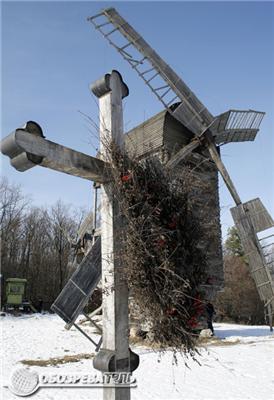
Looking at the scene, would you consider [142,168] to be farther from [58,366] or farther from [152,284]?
[58,366]

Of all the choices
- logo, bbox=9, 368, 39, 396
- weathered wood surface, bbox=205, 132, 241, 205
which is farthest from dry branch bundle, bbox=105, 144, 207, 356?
weathered wood surface, bbox=205, 132, 241, 205

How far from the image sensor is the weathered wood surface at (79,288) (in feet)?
7.32

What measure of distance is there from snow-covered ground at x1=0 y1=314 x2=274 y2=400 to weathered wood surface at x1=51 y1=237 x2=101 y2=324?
3.39ft

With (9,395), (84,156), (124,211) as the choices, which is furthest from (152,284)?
(9,395)

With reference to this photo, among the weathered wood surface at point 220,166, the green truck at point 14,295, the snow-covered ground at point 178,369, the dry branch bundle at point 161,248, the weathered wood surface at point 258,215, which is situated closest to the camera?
the dry branch bundle at point 161,248

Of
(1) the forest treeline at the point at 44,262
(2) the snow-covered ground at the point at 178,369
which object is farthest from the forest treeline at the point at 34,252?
(2) the snow-covered ground at the point at 178,369

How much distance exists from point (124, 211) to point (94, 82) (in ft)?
3.39

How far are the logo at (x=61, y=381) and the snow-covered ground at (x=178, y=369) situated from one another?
0.48ft

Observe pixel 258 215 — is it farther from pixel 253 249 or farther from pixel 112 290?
pixel 112 290

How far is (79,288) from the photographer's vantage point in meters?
2.24

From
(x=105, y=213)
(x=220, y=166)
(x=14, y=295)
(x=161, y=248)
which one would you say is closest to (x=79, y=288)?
(x=105, y=213)

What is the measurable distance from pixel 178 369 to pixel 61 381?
122 inches

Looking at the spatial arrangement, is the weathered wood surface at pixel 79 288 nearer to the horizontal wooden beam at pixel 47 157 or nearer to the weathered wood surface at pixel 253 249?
the horizontal wooden beam at pixel 47 157

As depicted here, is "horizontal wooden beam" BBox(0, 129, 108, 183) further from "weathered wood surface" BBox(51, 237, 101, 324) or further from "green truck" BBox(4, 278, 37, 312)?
"green truck" BBox(4, 278, 37, 312)
